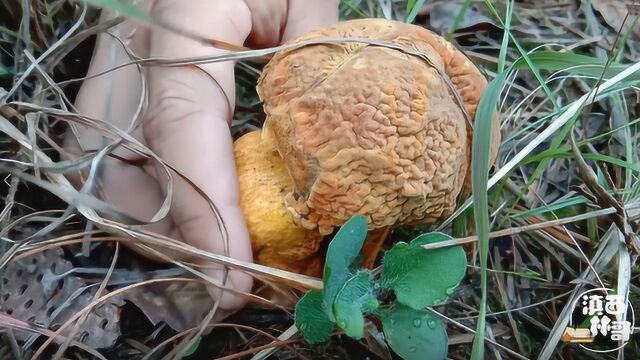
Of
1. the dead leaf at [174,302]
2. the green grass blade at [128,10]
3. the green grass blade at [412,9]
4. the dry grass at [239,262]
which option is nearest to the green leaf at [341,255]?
the dry grass at [239,262]

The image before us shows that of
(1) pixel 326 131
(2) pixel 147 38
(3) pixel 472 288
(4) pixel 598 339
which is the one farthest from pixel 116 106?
(4) pixel 598 339

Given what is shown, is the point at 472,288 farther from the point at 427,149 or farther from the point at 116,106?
the point at 116,106

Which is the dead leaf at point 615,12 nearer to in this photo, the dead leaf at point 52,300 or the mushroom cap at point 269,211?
the mushroom cap at point 269,211

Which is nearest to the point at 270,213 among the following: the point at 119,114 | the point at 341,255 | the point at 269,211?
the point at 269,211

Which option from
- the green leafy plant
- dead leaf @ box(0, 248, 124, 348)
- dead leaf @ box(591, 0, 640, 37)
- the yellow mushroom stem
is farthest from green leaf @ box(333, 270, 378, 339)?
dead leaf @ box(591, 0, 640, 37)

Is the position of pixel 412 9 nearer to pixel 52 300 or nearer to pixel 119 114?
pixel 119 114

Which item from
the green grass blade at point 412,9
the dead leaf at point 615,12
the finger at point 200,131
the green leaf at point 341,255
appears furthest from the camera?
the dead leaf at point 615,12
